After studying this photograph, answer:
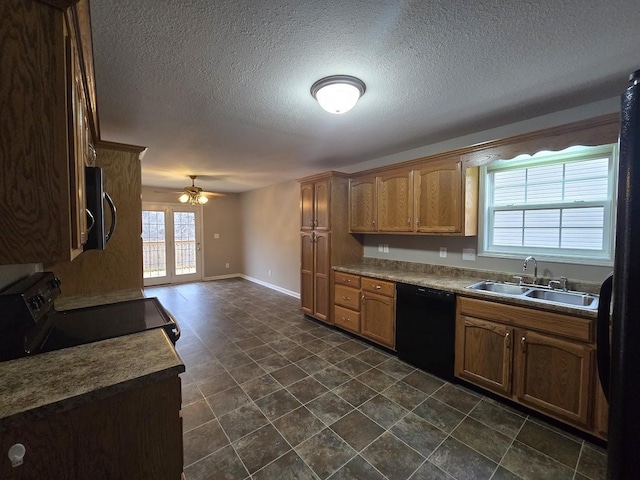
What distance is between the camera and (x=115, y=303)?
192 centimetres

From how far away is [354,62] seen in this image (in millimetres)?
1692

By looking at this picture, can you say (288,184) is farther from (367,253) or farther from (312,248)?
(367,253)

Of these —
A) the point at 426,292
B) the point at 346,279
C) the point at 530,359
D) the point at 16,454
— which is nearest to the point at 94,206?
the point at 16,454

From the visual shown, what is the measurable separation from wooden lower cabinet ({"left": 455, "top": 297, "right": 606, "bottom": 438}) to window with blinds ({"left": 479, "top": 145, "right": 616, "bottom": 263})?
80 centimetres

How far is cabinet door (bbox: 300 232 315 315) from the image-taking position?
13.9 ft

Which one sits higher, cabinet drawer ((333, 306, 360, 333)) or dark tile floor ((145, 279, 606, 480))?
cabinet drawer ((333, 306, 360, 333))

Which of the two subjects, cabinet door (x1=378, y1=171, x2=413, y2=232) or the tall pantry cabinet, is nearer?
cabinet door (x1=378, y1=171, x2=413, y2=232)

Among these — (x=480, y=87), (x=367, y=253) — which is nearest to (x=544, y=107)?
(x=480, y=87)

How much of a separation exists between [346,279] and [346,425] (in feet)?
6.10

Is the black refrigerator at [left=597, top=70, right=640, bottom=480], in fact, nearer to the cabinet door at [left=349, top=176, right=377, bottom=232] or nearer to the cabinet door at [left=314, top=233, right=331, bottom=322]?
the cabinet door at [left=349, top=176, right=377, bottom=232]

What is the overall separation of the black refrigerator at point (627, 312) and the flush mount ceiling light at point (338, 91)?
4.78 feet

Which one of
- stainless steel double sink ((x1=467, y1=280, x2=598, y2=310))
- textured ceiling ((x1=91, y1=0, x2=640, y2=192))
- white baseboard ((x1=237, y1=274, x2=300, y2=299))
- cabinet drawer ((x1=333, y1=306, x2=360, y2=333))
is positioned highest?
textured ceiling ((x1=91, y1=0, x2=640, y2=192))

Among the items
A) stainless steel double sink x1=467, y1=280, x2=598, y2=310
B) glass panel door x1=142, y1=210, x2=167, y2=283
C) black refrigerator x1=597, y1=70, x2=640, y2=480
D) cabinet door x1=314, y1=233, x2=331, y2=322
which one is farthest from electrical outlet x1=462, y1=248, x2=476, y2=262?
glass panel door x1=142, y1=210, x2=167, y2=283

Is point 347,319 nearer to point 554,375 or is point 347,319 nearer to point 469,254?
point 469,254
